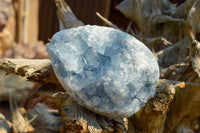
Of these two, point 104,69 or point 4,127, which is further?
point 4,127

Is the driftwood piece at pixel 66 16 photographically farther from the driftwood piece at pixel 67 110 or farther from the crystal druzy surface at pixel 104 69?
the crystal druzy surface at pixel 104 69

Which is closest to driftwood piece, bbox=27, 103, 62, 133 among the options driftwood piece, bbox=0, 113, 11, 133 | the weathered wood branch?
driftwood piece, bbox=0, 113, 11, 133

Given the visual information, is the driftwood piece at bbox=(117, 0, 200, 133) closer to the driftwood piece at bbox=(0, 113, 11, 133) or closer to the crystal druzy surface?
the crystal druzy surface

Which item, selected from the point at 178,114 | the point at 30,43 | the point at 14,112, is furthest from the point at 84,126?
the point at 30,43

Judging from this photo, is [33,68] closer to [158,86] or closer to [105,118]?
[105,118]

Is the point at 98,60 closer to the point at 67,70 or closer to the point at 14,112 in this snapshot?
the point at 67,70

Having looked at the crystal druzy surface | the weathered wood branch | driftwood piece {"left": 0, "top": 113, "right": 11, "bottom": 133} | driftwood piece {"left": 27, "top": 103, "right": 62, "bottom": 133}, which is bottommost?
driftwood piece {"left": 0, "top": 113, "right": 11, "bottom": 133}

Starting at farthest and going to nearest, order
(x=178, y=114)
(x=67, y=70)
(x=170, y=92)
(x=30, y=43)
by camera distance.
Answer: (x=30, y=43) < (x=178, y=114) < (x=170, y=92) < (x=67, y=70)

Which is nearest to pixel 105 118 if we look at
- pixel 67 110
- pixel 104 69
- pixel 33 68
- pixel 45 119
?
pixel 67 110
